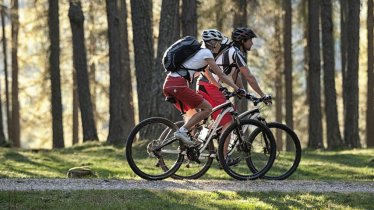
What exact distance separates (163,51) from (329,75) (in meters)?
7.50

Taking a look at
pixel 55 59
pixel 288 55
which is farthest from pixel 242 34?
pixel 288 55

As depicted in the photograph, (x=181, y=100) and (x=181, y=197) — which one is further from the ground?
(x=181, y=100)

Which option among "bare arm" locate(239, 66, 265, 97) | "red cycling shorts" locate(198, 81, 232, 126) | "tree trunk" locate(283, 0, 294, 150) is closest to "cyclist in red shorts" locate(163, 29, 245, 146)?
"bare arm" locate(239, 66, 265, 97)

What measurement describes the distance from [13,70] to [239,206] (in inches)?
1018

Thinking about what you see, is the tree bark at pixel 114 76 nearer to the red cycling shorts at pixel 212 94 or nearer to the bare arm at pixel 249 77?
the red cycling shorts at pixel 212 94

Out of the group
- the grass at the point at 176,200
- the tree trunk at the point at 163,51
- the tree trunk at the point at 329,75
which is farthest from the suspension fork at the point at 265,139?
the tree trunk at the point at 329,75

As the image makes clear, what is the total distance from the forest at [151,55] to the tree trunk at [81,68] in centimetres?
4

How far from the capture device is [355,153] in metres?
19.6

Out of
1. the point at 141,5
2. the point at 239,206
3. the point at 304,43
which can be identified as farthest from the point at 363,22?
the point at 239,206

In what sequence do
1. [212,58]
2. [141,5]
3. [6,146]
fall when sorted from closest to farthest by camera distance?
[212,58] → [141,5] → [6,146]

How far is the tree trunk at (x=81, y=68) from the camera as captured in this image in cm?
2312

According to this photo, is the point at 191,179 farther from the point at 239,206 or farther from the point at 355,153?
the point at 355,153

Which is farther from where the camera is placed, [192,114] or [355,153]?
[355,153]

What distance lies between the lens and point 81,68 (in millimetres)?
24047
